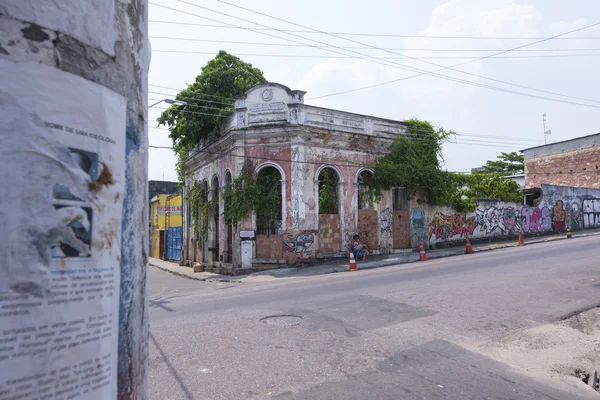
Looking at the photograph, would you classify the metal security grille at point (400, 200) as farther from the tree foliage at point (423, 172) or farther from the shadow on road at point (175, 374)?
the shadow on road at point (175, 374)

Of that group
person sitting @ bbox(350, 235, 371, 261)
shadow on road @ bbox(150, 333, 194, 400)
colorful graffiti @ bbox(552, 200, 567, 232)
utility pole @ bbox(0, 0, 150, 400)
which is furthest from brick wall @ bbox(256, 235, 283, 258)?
colorful graffiti @ bbox(552, 200, 567, 232)

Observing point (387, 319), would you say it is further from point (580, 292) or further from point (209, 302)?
point (580, 292)

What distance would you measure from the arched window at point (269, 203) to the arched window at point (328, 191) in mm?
1896

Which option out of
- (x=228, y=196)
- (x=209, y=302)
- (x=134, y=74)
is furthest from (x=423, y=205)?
(x=134, y=74)

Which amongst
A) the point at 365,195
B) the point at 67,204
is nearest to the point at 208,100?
the point at 365,195

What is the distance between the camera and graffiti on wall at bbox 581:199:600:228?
31625mm

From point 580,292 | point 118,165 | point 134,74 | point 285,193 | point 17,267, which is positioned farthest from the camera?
point 285,193

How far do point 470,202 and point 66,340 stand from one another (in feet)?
80.8

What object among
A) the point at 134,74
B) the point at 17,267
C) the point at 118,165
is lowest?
the point at 17,267

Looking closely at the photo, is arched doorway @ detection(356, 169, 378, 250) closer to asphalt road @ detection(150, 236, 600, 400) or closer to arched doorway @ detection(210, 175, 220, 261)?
arched doorway @ detection(210, 175, 220, 261)

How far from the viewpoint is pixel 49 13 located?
121 centimetres

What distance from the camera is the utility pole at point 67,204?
42.8 inches

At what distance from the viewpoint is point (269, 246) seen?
17422 mm

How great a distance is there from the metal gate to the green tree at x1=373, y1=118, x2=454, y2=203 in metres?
14.4
